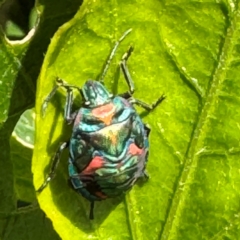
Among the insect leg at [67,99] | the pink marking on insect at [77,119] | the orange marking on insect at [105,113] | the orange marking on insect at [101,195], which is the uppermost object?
the insect leg at [67,99]

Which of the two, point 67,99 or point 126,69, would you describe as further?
point 67,99

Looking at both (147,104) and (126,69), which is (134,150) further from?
(126,69)

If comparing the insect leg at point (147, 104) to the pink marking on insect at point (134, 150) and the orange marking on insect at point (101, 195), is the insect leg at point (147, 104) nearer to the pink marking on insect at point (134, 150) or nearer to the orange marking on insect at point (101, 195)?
the pink marking on insect at point (134, 150)

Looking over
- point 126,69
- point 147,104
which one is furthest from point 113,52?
point 147,104

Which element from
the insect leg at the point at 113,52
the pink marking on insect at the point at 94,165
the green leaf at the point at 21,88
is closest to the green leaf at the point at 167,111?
the insect leg at the point at 113,52

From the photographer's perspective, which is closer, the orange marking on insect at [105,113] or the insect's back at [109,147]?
the insect's back at [109,147]

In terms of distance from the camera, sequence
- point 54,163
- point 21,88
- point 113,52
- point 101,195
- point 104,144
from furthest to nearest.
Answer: point 21,88 < point 104,144 < point 101,195 < point 54,163 < point 113,52

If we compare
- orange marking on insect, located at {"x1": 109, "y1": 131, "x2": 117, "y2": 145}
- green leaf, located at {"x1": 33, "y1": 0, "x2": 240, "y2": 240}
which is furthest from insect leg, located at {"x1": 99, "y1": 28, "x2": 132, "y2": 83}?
orange marking on insect, located at {"x1": 109, "y1": 131, "x2": 117, "y2": 145}
